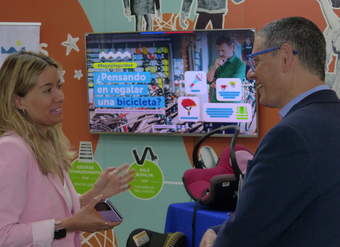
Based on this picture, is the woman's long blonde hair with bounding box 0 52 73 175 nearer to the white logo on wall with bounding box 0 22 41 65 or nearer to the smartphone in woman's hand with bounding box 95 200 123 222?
the smartphone in woman's hand with bounding box 95 200 123 222

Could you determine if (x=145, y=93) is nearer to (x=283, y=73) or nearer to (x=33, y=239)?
(x=33, y=239)

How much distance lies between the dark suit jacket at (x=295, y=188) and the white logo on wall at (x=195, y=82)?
3030 millimetres

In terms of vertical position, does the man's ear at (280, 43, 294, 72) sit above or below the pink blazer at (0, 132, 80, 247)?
above

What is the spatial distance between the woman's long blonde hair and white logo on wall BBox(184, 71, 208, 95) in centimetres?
240

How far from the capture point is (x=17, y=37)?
508cm

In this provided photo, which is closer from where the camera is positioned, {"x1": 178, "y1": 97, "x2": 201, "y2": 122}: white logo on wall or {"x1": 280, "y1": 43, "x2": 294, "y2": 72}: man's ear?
{"x1": 280, "y1": 43, "x2": 294, "y2": 72}: man's ear

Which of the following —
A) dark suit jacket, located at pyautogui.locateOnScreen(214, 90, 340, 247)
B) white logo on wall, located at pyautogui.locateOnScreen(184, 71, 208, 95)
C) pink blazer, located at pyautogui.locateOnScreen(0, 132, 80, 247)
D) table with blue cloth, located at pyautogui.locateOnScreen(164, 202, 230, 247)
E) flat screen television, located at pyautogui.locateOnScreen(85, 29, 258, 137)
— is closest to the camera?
dark suit jacket, located at pyautogui.locateOnScreen(214, 90, 340, 247)

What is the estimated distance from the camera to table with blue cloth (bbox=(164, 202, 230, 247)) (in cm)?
268

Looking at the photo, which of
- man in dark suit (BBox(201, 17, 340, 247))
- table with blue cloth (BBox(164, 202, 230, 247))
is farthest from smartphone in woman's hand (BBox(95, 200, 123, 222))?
man in dark suit (BBox(201, 17, 340, 247))

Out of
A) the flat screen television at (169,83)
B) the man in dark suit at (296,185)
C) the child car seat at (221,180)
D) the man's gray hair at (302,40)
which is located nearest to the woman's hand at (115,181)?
the child car seat at (221,180)

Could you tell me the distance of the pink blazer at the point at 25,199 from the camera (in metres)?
2.08

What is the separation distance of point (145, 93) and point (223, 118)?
0.71 m

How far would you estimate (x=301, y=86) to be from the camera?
1.72 meters

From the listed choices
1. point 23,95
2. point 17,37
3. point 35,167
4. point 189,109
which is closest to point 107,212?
point 35,167
